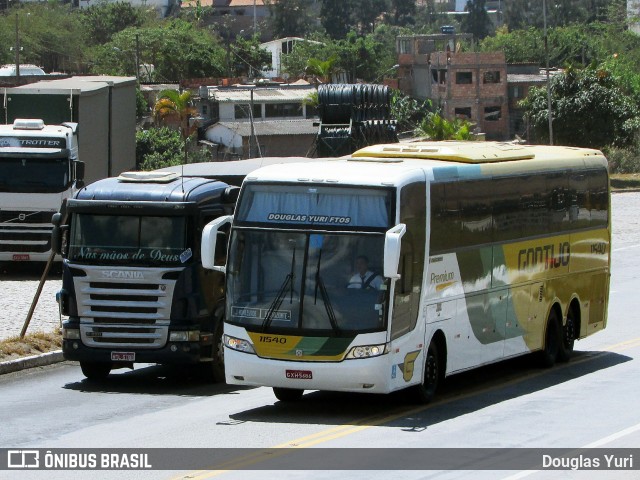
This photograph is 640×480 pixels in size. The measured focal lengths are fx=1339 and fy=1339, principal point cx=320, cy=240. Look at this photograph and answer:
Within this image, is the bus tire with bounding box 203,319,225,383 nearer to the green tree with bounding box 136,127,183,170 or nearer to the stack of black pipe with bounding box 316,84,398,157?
the stack of black pipe with bounding box 316,84,398,157

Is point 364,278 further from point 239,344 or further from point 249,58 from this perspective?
point 249,58

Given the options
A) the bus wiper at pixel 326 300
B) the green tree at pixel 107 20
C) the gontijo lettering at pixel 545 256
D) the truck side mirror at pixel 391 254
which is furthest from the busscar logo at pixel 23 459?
the green tree at pixel 107 20

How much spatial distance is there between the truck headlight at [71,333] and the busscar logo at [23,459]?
4520 millimetres

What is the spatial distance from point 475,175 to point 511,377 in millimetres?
3181

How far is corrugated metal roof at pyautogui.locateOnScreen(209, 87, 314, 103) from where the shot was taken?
93.4 meters

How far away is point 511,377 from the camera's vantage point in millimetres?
18734

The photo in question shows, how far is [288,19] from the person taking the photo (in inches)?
7288

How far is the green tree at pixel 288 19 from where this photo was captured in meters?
184

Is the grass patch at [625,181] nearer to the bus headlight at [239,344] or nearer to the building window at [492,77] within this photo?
the building window at [492,77]

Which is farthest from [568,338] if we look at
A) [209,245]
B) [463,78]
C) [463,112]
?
[463,112]

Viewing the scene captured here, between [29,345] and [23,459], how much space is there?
25.3 feet

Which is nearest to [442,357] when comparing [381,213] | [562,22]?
[381,213]

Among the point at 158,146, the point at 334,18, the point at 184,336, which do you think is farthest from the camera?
the point at 334,18
